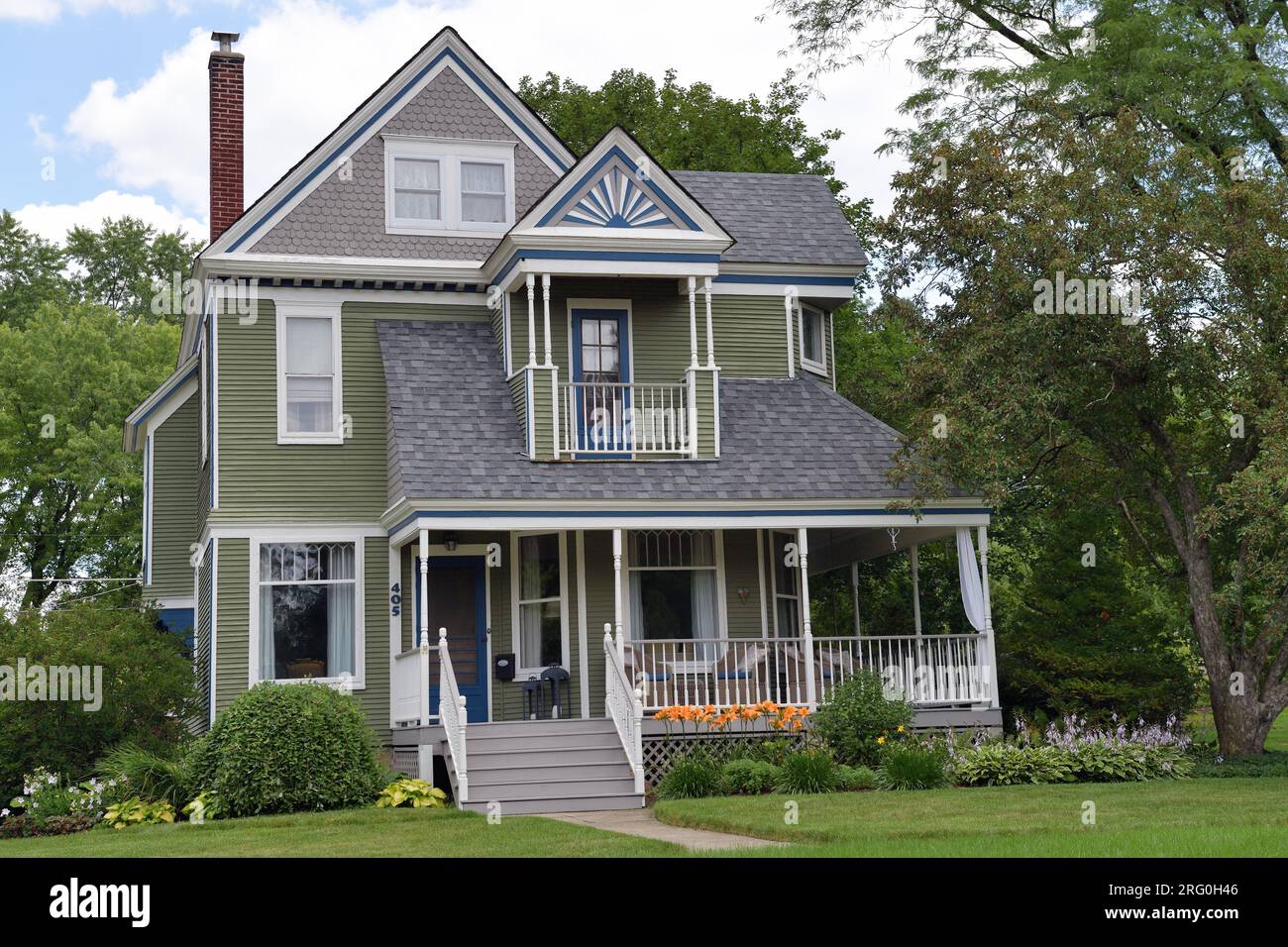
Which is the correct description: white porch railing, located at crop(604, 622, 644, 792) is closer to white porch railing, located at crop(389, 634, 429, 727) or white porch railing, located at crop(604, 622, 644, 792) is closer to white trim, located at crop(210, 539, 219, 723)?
white porch railing, located at crop(389, 634, 429, 727)

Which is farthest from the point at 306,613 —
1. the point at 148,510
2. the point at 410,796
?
the point at 148,510

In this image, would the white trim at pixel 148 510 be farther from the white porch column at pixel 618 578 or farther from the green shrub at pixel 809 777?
the green shrub at pixel 809 777


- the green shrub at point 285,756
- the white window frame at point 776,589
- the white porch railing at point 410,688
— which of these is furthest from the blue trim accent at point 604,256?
the green shrub at point 285,756

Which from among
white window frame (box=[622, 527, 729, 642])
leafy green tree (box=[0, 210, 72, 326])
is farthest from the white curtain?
leafy green tree (box=[0, 210, 72, 326])

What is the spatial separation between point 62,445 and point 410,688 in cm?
2198

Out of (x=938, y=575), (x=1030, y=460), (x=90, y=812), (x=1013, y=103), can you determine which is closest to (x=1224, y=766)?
(x=1030, y=460)

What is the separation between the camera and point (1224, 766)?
18.1 m

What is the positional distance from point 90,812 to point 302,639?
4.06m

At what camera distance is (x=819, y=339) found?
24438mm

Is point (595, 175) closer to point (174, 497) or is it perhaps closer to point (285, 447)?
point (285, 447)

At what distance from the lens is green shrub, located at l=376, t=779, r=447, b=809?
1733 centimetres

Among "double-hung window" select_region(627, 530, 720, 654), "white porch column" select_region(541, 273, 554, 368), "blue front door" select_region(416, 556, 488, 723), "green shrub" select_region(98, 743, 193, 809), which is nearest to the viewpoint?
"green shrub" select_region(98, 743, 193, 809)

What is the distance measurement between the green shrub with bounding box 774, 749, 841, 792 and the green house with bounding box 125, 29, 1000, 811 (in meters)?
2.44

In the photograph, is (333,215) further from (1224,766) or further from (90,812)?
(1224,766)
